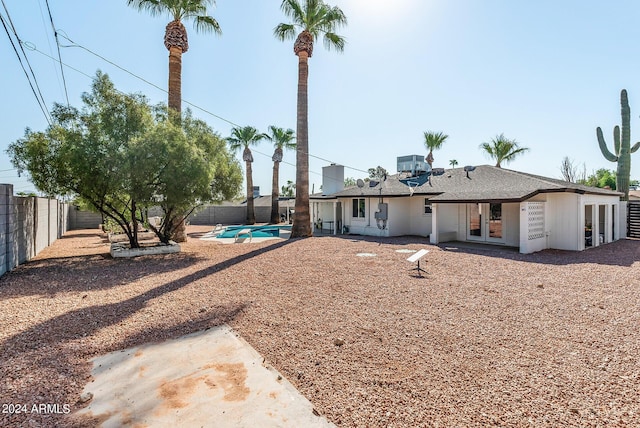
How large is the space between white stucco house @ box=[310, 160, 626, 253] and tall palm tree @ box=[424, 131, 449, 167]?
950 centimetres

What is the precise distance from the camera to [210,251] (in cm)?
1347

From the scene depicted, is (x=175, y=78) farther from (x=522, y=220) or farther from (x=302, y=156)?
(x=522, y=220)

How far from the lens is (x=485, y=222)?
52.4 feet

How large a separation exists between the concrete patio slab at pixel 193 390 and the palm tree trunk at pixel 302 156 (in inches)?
538

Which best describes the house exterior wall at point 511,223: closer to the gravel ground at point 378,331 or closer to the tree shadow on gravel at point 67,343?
the gravel ground at point 378,331

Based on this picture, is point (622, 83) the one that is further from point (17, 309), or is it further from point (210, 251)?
point (17, 309)

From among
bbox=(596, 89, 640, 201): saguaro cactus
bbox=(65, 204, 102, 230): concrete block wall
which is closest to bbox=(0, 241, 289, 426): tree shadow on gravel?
bbox=(65, 204, 102, 230): concrete block wall

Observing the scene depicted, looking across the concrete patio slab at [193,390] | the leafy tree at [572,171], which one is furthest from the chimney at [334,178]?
the leafy tree at [572,171]

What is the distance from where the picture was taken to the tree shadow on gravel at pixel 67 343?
11.2 ft

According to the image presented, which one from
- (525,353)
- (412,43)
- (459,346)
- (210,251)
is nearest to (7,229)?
(210,251)

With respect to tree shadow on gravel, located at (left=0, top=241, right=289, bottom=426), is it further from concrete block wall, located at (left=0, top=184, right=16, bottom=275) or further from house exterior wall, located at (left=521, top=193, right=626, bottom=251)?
house exterior wall, located at (left=521, top=193, right=626, bottom=251)

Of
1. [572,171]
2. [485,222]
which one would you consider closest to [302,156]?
[485,222]

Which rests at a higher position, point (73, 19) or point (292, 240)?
point (73, 19)

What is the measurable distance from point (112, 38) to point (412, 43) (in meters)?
12.5
